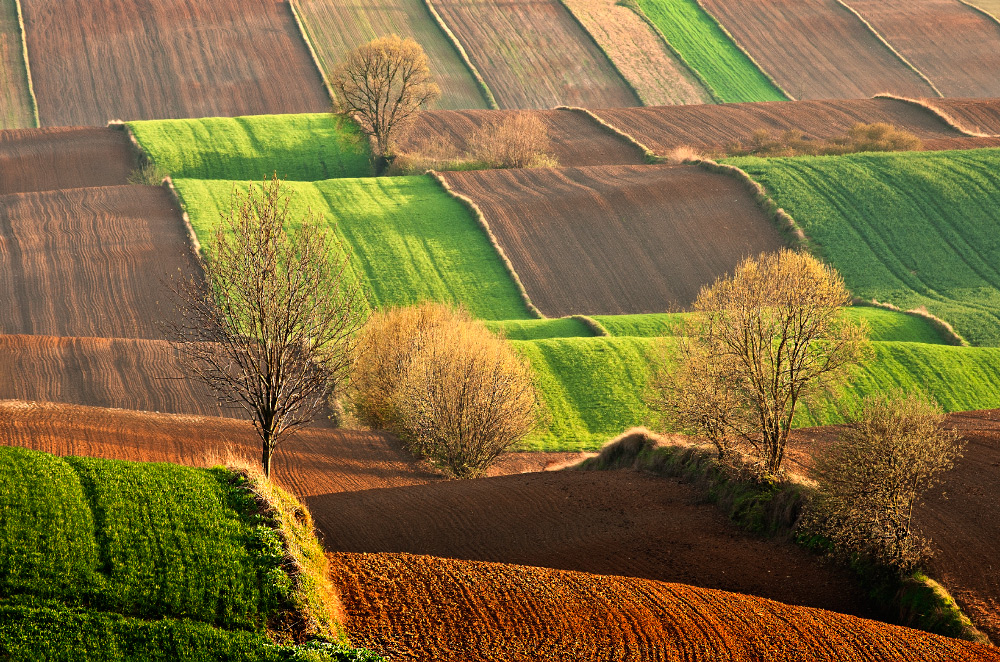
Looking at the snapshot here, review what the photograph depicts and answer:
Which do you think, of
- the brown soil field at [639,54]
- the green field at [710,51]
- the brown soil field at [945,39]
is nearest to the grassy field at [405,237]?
the brown soil field at [639,54]

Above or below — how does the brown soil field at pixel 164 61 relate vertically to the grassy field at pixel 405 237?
above

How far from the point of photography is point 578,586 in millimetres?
21172

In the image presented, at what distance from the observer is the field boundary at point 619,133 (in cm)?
7556

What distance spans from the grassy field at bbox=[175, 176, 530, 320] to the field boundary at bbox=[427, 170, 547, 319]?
0.34 m

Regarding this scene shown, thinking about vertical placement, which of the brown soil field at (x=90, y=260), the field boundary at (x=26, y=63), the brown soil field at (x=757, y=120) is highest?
the field boundary at (x=26, y=63)

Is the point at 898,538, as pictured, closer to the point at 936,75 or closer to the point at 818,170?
the point at 818,170

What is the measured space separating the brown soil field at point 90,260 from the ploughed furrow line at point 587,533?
25.3 m

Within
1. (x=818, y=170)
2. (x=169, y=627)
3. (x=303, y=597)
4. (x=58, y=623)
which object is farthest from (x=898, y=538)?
(x=818, y=170)

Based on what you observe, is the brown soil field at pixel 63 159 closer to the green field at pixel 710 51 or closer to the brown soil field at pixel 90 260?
the brown soil field at pixel 90 260

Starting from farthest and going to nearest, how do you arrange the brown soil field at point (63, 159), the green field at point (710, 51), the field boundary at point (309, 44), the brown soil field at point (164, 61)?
1. the green field at point (710, 51)
2. the field boundary at point (309, 44)
3. the brown soil field at point (164, 61)
4. the brown soil field at point (63, 159)

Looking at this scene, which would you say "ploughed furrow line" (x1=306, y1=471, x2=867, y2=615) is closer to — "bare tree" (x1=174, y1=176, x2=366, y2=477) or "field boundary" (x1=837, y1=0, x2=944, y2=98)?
"bare tree" (x1=174, y1=176, x2=366, y2=477)

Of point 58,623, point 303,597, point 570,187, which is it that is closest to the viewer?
point 58,623

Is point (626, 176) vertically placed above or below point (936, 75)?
below

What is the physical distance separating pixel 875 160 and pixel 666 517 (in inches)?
2178
